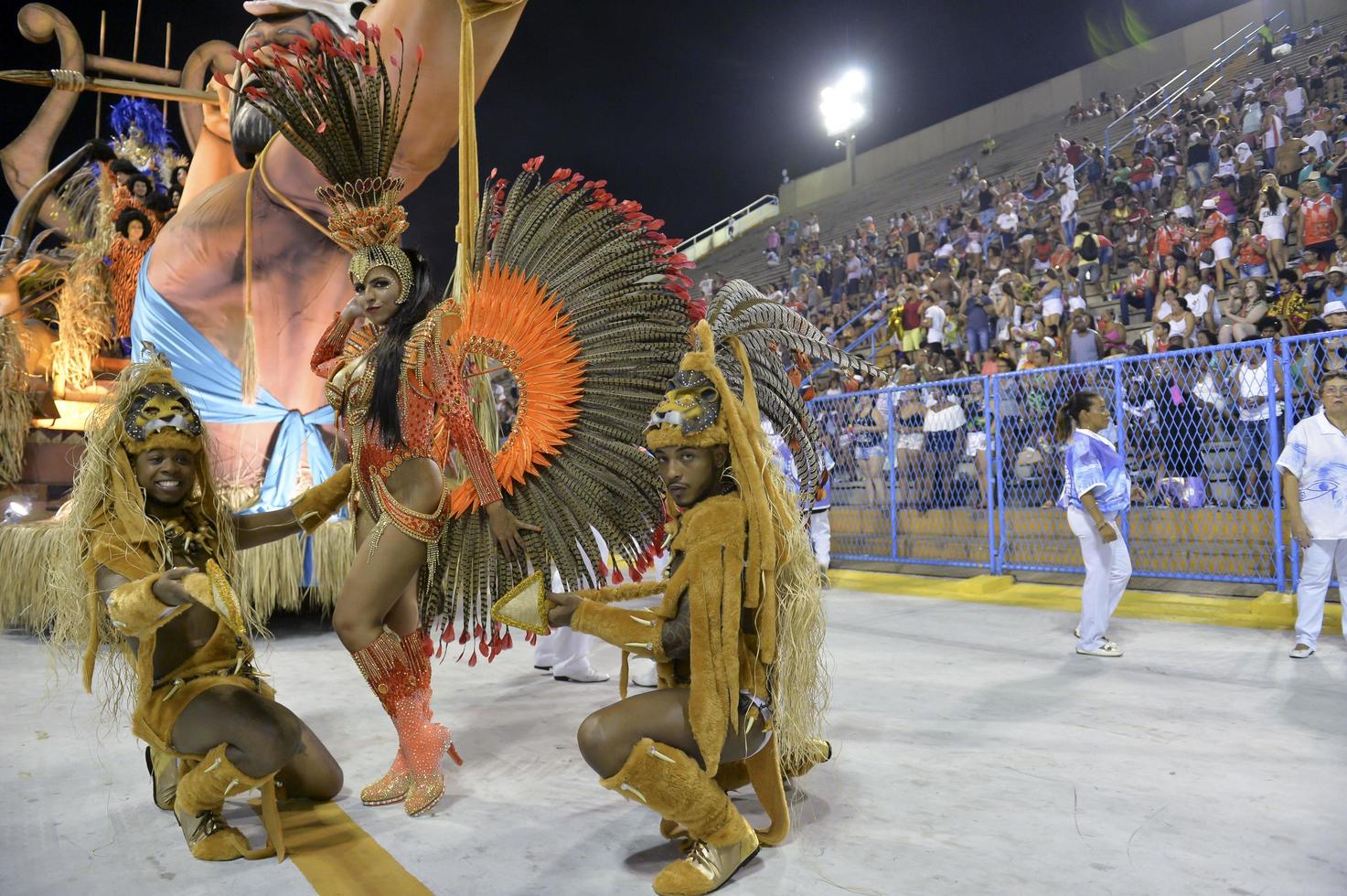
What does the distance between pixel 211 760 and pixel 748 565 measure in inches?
55.5

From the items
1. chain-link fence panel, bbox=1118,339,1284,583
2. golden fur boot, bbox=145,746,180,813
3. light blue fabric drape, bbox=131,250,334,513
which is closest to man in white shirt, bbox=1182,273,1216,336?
chain-link fence panel, bbox=1118,339,1284,583

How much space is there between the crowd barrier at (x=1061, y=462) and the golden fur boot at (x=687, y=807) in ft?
13.0

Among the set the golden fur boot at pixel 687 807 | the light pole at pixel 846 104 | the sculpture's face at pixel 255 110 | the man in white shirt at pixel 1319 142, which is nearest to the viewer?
the golden fur boot at pixel 687 807

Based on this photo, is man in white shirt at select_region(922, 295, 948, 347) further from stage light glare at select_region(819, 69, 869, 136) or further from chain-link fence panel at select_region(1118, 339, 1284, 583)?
stage light glare at select_region(819, 69, 869, 136)

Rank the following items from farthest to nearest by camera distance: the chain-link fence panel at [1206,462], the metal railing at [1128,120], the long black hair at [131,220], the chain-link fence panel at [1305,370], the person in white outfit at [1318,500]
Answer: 1. the metal railing at [1128,120]
2. the long black hair at [131,220]
3. the chain-link fence panel at [1206,462]
4. the chain-link fence panel at [1305,370]
5. the person in white outfit at [1318,500]

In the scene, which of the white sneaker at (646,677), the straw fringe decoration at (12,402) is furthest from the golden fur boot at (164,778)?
the straw fringe decoration at (12,402)

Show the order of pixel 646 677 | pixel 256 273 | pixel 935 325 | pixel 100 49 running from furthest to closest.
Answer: pixel 935 325
pixel 100 49
pixel 256 273
pixel 646 677

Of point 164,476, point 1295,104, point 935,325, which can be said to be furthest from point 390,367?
point 1295,104

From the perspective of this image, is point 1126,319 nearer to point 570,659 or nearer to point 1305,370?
point 1305,370

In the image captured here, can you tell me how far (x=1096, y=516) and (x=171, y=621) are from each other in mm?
4059

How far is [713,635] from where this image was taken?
2057 mm

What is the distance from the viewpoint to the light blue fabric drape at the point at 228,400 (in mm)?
5051

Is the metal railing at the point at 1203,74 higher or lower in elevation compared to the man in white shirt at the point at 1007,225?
higher

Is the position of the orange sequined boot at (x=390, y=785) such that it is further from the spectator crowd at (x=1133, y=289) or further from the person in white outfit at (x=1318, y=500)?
the spectator crowd at (x=1133, y=289)
